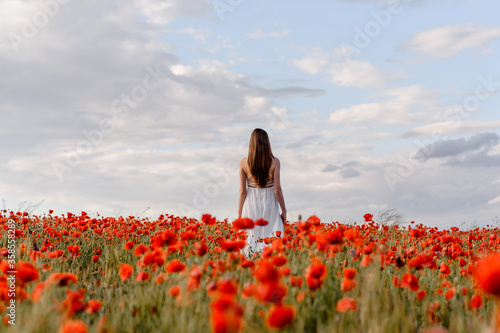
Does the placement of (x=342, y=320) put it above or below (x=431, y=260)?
below

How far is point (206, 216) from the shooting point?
4.04 m

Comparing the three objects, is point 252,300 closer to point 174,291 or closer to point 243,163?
point 174,291

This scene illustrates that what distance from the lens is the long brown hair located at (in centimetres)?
798

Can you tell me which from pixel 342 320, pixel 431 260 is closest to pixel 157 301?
pixel 342 320

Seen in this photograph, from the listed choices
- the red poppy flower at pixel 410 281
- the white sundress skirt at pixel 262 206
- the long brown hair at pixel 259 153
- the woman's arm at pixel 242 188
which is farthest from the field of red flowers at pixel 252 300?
the white sundress skirt at pixel 262 206

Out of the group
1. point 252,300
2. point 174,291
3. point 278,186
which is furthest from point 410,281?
point 278,186

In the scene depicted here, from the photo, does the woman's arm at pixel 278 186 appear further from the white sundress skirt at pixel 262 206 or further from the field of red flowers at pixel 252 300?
the field of red flowers at pixel 252 300

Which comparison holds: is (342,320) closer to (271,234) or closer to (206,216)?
(206,216)

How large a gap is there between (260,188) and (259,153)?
0.78 meters

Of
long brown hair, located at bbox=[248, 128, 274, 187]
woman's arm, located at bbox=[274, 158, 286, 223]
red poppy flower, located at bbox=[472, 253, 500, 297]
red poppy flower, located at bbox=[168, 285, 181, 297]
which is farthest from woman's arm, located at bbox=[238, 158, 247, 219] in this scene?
red poppy flower, located at bbox=[472, 253, 500, 297]

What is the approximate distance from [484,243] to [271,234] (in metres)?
4.23

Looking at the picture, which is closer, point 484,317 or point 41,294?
point 41,294

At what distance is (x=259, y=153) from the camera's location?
7.98 meters

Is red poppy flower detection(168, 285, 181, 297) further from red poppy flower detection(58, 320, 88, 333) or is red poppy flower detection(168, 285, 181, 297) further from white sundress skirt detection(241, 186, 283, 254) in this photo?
white sundress skirt detection(241, 186, 283, 254)
